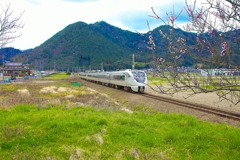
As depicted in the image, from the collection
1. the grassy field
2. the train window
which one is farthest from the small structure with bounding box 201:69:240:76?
the train window

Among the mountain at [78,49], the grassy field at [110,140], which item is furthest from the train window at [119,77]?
the mountain at [78,49]

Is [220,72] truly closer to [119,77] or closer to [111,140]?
[111,140]

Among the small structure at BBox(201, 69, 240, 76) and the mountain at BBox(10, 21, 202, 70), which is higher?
the mountain at BBox(10, 21, 202, 70)

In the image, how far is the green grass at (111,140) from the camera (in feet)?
16.7

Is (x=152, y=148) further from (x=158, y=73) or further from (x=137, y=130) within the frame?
(x=158, y=73)

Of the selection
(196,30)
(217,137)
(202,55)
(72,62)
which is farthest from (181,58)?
(72,62)

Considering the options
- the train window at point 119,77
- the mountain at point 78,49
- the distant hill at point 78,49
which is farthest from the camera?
the mountain at point 78,49

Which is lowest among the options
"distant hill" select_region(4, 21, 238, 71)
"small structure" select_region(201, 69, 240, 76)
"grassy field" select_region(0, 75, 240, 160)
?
"grassy field" select_region(0, 75, 240, 160)

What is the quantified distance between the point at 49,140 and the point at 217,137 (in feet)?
14.1

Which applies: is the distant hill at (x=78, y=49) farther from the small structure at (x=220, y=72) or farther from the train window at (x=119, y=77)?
the small structure at (x=220, y=72)

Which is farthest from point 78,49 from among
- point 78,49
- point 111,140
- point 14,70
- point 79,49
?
point 111,140

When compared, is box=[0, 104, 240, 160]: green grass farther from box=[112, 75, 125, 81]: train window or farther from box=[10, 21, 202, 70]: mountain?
box=[10, 21, 202, 70]: mountain

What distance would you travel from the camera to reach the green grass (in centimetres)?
509

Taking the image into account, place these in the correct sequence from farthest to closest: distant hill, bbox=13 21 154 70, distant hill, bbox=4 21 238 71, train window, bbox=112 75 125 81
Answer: distant hill, bbox=13 21 154 70
distant hill, bbox=4 21 238 71
train window, bbox=112 75 125 81
